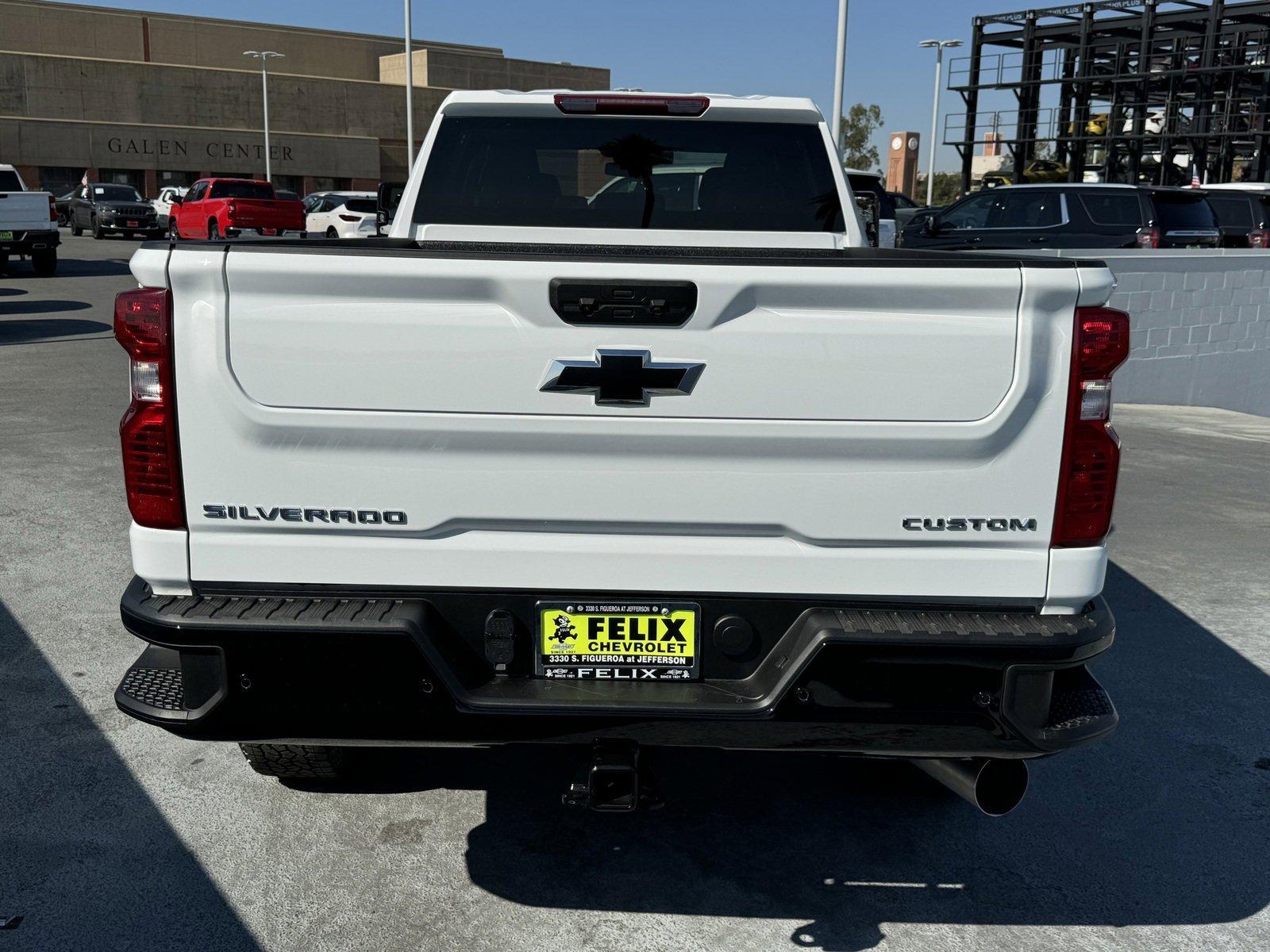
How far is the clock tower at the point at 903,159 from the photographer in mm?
71500

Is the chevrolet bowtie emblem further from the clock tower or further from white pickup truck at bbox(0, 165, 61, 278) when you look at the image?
the clock tower

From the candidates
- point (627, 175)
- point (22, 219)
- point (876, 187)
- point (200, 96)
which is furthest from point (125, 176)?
point (627, 175)

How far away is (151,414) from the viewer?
275 cm

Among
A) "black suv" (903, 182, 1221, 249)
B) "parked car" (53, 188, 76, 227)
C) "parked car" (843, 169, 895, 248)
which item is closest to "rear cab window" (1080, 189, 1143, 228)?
"black suv" (903, 182, 1221, 249)

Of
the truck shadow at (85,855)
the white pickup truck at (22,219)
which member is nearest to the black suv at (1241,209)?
the truck shadow at (85,855)

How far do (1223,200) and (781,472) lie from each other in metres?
20.2

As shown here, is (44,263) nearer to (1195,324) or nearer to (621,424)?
(1195,324)

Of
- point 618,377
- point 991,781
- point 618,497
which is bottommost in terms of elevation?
point 991,781

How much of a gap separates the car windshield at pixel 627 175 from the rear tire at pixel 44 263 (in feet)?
66.8

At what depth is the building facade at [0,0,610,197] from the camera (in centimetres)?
5866

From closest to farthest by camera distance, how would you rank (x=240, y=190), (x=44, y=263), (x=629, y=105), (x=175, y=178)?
(x=629, y=105), (x=44, y=263), (x=240, y=190), (x=175, y=178)

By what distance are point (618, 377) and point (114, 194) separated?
127 ft

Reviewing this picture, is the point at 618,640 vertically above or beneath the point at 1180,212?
beneath

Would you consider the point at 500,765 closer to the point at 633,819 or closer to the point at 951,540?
the point at 633,819
